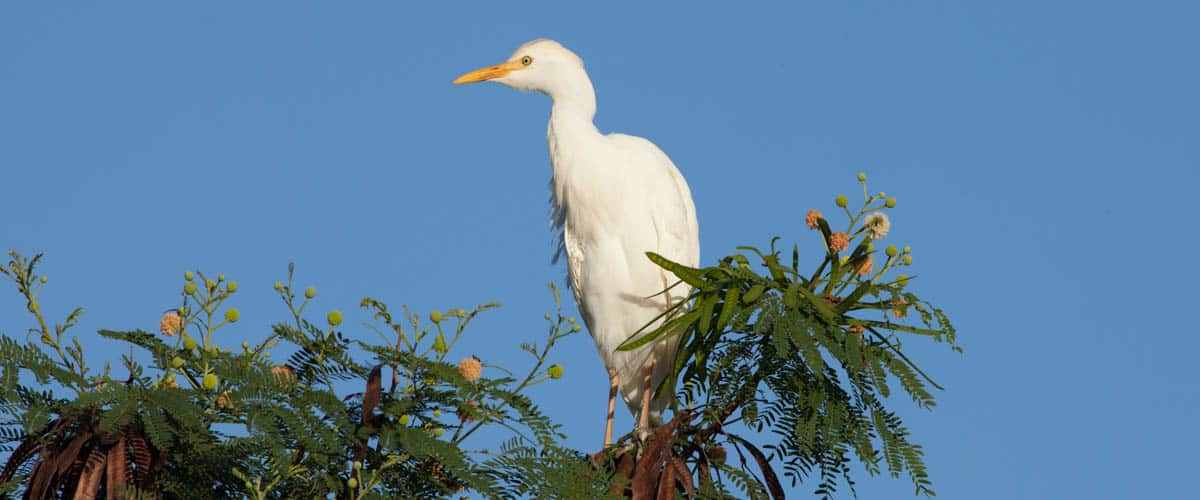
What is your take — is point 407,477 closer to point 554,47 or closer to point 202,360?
point 202,360

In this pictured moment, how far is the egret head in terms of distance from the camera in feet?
24.1

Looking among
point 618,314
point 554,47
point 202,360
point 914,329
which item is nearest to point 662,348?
point 618,314

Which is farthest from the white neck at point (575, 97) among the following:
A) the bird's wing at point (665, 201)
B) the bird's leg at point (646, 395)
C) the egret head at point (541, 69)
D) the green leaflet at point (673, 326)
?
the green leaflet at point (673, 326)

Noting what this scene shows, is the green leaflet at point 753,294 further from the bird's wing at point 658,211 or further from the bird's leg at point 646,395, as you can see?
the bird's wing at point 658,211

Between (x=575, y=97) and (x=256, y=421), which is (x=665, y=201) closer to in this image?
(x=575, y=97)

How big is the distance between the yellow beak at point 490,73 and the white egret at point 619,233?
0.44m

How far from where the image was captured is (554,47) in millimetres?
7445

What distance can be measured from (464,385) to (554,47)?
12.0 ft

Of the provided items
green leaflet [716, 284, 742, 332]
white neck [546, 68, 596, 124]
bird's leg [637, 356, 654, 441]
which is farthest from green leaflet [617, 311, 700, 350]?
white neck [546, 68, 596, 124]

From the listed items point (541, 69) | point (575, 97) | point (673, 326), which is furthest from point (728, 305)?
point (541, 69)

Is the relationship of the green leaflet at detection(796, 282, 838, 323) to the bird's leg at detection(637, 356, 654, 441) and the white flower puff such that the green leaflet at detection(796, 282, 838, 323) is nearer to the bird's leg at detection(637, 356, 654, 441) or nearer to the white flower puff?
the white flower puff

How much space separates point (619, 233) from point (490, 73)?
4.40 ft

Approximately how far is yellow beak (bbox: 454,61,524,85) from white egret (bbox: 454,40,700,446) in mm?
440

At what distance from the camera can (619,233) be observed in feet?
22.7
